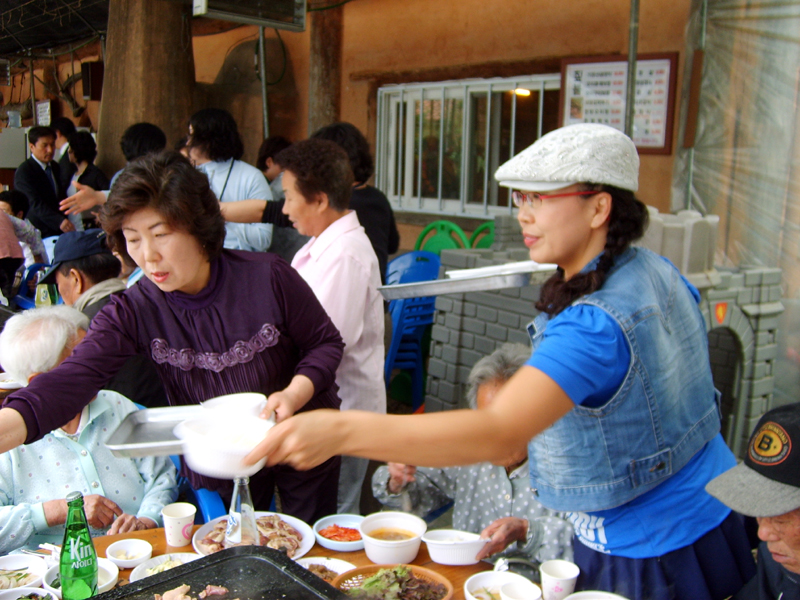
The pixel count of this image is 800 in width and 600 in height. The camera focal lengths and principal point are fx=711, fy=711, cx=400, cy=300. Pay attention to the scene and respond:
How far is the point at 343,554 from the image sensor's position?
6.37 ft

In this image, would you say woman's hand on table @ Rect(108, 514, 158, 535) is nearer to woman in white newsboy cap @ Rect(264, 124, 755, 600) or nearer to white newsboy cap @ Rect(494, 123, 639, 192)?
woman in white newsboy cap @ Rect(264, 124, 755, 600)

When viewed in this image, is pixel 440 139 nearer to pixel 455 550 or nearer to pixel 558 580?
pixel 455 550

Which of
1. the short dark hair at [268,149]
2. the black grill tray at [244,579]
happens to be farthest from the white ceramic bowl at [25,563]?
the short dark hair at [268,149]

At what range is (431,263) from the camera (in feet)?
16.7

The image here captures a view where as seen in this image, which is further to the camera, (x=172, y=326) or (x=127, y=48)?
(x=127, y=48)

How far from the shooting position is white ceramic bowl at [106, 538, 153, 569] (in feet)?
5.96

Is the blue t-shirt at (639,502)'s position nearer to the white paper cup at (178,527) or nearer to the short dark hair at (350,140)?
the white paper cup at (178,527)

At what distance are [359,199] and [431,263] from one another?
1341 millimetres

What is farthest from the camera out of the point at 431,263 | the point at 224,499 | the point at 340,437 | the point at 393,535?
the point at 431,263

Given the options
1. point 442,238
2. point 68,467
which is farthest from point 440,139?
point 68,467

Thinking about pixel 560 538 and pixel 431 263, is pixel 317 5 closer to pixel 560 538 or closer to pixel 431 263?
pixel 431 263

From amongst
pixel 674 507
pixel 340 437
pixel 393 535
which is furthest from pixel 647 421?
pixel 393 535

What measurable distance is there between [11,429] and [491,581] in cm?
121

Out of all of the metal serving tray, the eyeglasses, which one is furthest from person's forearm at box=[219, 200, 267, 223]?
the eyeglasses
